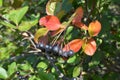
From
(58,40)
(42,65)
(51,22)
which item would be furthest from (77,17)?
(42,65)

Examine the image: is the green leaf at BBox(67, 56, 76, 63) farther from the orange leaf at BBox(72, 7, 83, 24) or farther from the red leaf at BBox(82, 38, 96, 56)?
the orange leaf at BBox(72, 7, 83, 24)

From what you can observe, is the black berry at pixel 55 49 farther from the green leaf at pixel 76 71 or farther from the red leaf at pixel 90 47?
the red leaf at pixel 90 47

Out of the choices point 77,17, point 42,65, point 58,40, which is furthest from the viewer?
point 42,65

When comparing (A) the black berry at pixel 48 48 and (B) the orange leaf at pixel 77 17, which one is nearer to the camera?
(B) the orange leaf at pixel 77 17

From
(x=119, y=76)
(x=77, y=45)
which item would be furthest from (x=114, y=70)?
(x=77, y=45)

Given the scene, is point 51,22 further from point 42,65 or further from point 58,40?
Answer: point 42,65

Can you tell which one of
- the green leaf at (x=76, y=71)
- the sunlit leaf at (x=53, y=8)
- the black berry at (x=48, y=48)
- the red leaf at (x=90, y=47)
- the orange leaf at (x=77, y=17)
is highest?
the sunlit leaf at (x=53, y=8)

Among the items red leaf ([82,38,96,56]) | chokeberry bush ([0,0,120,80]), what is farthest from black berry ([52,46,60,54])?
red leaf ([82,38,96,56])

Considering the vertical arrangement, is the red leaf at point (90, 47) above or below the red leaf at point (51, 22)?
below

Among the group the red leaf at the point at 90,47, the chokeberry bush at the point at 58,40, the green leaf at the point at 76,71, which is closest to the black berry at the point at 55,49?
the chokeberry bush at the point at 58,40
